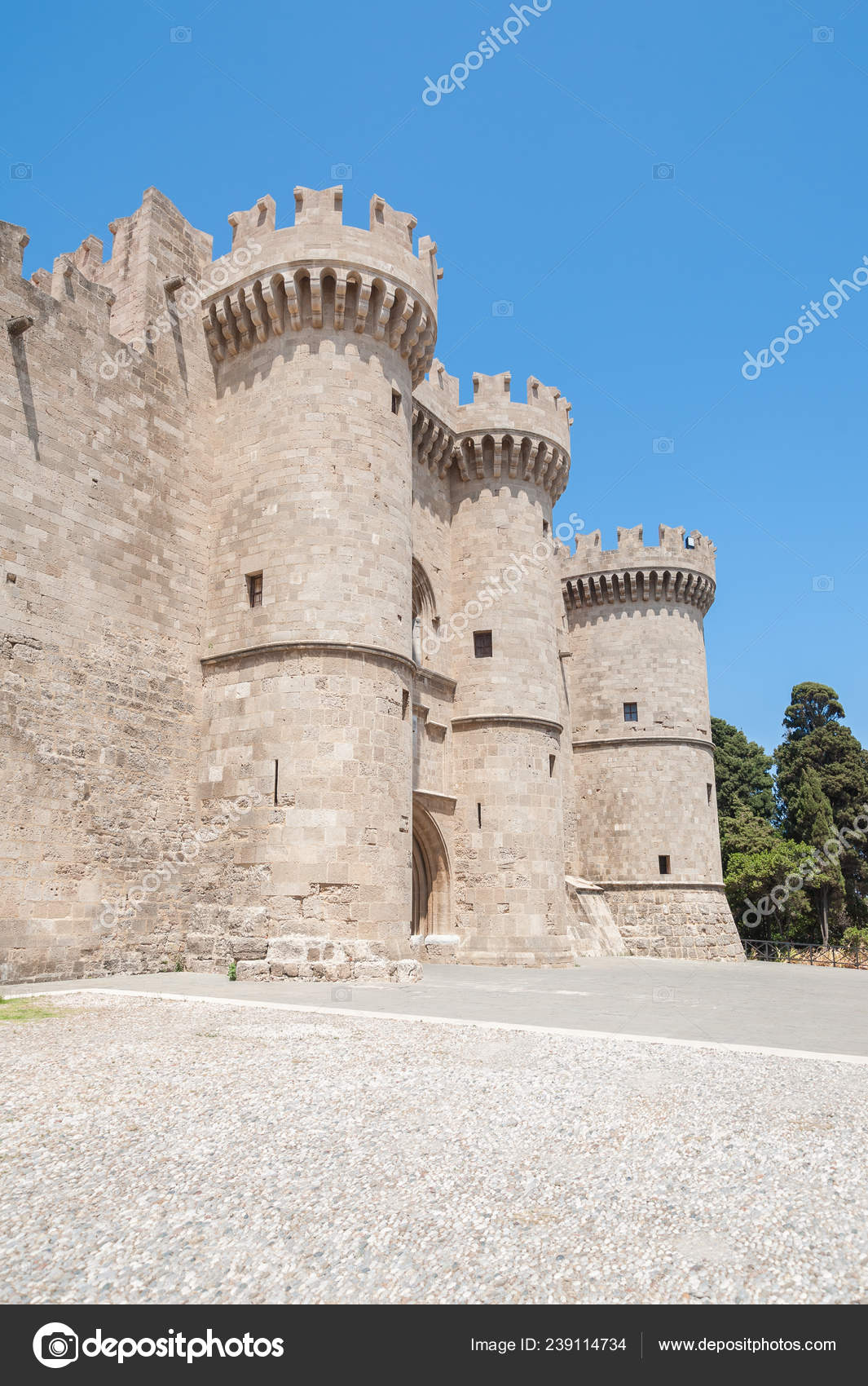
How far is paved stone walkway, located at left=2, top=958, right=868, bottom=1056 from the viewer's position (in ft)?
28.7

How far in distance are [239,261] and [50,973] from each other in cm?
1218

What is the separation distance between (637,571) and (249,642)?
1777 centimetres

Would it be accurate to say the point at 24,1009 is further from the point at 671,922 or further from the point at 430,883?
the point at 671,922

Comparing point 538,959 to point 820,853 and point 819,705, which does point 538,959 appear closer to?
point 820,853

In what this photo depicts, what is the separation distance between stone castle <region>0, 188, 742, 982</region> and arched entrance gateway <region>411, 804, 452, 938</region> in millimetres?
59

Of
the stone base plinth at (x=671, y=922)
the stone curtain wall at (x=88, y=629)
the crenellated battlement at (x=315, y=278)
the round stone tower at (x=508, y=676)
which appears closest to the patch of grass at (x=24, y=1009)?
the stone curtain wall at (x=88, y=629)

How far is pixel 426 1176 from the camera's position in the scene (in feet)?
14.0

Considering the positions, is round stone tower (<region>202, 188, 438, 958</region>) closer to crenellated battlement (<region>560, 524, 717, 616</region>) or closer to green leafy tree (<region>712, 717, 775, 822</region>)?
crenellated battlement (<region>560, 524, 717, 616</region>)

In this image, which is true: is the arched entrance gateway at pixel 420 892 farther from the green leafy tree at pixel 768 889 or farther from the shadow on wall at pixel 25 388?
the green leafy tree at pixel 768 889

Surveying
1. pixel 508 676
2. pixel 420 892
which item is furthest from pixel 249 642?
pixel 420 892

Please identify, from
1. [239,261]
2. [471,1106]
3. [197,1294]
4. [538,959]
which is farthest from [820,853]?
[197,1294]

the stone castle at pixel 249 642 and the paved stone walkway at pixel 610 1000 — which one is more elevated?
the stone castle at pixel 249 642

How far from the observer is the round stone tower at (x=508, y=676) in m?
19.6

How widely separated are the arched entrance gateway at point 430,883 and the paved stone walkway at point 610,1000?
2.43 m
